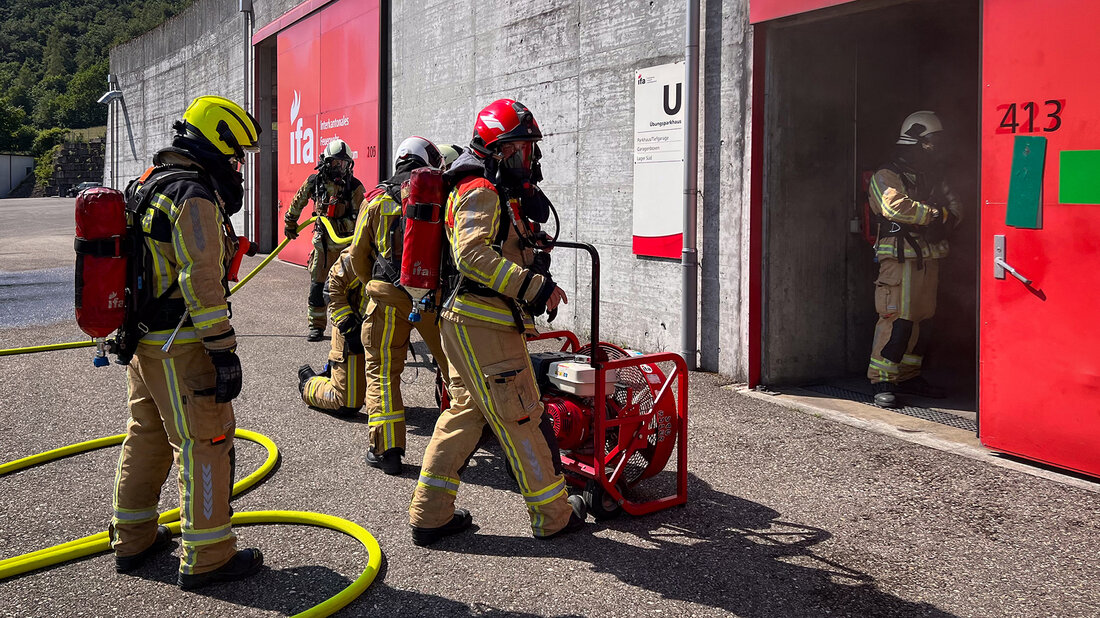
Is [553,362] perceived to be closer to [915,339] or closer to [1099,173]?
[1099,173]

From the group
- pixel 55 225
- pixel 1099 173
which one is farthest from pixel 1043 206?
pixel 55 225

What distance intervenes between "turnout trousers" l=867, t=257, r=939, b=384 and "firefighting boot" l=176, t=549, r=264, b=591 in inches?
198

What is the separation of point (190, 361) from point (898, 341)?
209 inches

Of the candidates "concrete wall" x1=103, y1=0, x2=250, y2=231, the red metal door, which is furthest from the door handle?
"concrete wall" x1=103, y1=0, x2=250, y2=231

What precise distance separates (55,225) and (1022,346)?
101ft

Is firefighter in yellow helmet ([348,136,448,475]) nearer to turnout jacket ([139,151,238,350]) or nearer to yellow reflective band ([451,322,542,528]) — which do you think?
yellow reflective band ([451,322,542,528])

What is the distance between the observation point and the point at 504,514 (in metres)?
4.70

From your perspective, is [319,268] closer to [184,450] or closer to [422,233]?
[422,233]

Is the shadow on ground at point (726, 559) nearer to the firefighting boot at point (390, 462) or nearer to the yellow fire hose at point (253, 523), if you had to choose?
the yellow fire hose at point (253, 523)

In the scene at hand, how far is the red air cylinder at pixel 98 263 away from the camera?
11.7 feet

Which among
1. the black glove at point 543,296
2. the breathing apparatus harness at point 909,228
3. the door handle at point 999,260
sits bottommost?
the black glove at point 543,296

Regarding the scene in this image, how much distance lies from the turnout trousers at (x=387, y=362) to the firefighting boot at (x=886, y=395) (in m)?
3.51

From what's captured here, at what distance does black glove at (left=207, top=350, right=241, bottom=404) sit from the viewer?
3645 millimetres

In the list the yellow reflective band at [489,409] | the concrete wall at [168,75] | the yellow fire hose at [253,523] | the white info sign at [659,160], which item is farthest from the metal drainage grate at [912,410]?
the concrete wall at [168,75]
